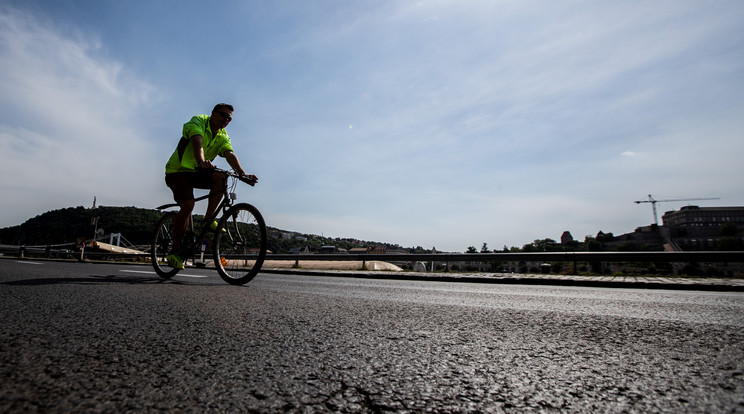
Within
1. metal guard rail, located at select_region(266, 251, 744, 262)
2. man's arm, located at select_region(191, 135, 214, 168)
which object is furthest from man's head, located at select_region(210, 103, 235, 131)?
metal guard rail, located at select_region(266, 251, 744, 262)

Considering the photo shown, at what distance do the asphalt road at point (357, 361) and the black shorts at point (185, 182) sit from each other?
112 inches

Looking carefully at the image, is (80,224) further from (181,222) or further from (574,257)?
(574,257)

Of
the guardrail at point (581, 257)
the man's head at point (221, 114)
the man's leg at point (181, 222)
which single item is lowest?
the guardrail at point (581, 257)

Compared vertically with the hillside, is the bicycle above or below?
below

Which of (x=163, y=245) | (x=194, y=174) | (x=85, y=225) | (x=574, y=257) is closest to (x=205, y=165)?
(x=194, y=174)

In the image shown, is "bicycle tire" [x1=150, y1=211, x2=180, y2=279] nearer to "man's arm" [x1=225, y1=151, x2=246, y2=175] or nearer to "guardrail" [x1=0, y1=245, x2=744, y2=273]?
"man's arm" [x1=225, y1=151, x2=246, y2=175]

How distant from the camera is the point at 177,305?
2504mm

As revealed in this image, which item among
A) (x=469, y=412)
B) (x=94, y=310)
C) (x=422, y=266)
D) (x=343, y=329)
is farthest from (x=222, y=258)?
(x=422, y=266)

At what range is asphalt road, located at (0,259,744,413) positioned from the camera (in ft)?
3.01

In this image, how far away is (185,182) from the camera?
5027mm

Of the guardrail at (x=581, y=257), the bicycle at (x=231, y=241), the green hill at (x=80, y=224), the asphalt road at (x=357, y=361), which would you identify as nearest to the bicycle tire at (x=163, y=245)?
the bicycle at (x=231, y=241)

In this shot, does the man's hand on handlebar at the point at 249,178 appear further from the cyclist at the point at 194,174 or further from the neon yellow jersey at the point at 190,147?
the neon yellow jersey at the point at 190,147

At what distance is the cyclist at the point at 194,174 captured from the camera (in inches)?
196

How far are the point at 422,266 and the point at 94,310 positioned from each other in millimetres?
15538
